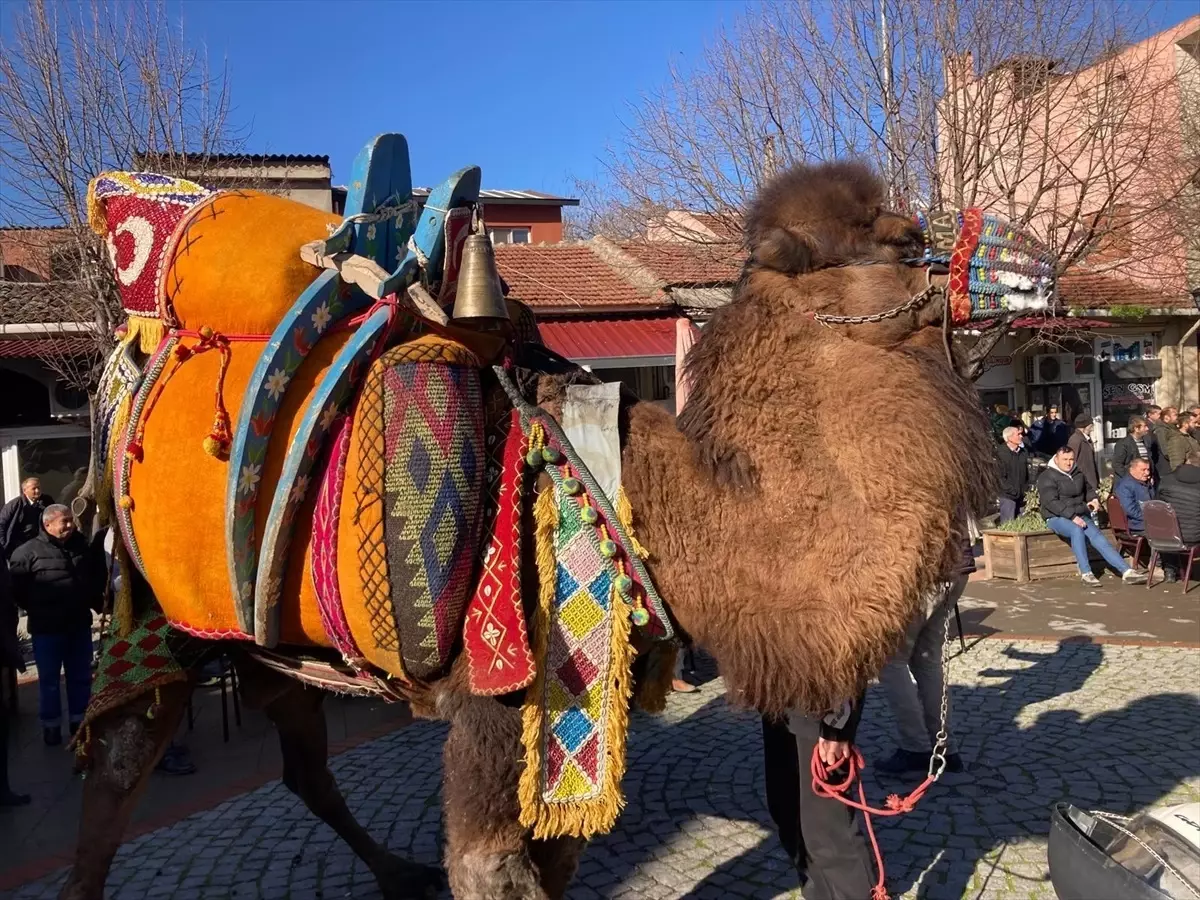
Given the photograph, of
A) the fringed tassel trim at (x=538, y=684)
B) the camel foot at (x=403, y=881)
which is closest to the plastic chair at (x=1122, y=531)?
the camel foot at (x=403, y=881)

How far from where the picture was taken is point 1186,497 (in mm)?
9023

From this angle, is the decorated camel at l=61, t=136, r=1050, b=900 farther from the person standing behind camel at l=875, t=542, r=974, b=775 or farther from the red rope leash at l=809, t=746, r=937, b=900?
the person standing behind camel at l=875, t=542, r=974, b=775

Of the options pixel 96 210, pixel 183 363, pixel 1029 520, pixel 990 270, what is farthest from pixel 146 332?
pixel 1029 520

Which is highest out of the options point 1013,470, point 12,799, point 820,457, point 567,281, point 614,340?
point 567,281

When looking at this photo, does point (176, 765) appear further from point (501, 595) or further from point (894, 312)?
point (894, 312)

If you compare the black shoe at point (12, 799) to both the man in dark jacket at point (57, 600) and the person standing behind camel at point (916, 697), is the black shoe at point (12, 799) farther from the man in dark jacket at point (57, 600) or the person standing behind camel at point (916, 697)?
the person standing behind camel at point (916, 697)

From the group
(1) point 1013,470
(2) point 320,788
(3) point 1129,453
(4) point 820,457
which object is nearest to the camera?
(4) point 820,457

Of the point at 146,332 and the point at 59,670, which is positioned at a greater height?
the point at 146,332

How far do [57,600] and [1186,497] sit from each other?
32.7 ft

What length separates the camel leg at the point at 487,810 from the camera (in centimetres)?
224

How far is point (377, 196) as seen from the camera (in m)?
2.60

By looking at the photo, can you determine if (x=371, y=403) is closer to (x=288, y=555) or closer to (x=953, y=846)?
(x=288, y=555)

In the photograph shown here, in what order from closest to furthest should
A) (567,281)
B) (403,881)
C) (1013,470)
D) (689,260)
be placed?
(403,881) < (1013,470) < (689,260) < (567,281)

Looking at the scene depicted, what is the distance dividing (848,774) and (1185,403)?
62.1 feet
